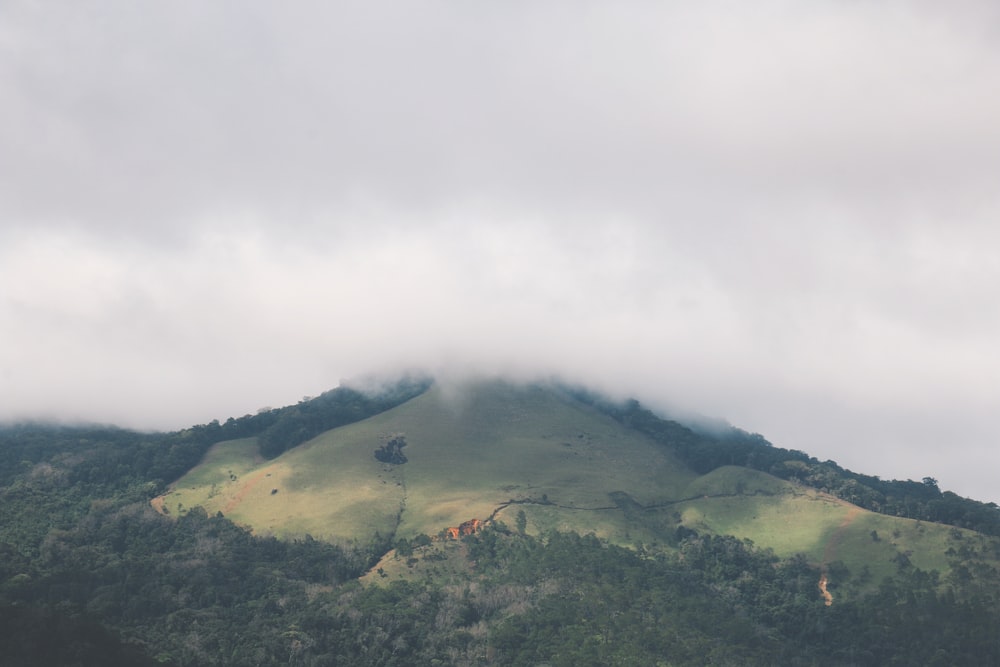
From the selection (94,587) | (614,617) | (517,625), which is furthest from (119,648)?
(614,617)

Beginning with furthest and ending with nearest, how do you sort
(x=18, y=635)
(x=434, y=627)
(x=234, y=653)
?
1. (x=434, y=627)
2. (x=234, y=653)
3. (x=18, y=635)

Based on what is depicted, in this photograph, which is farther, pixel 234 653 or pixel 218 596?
pixel 218 596

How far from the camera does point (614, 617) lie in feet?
623

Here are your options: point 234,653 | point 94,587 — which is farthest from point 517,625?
point 94,587

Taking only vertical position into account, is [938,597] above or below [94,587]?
above

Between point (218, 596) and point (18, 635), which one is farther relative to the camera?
point (218, 596)

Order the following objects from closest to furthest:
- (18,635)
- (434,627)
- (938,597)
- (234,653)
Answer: (18,635), (234,653), (434,627), (938,597)

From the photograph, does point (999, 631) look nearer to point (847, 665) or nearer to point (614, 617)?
point (847, 665)

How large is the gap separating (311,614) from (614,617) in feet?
196

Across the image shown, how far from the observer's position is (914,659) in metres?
189

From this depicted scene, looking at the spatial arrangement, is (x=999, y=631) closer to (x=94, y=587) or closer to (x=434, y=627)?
(x=434, y=627)

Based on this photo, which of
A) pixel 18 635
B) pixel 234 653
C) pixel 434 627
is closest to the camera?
pixel 18 635

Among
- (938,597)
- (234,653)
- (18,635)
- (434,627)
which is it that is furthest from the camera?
(938,597)

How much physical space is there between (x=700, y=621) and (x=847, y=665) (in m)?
31.3
